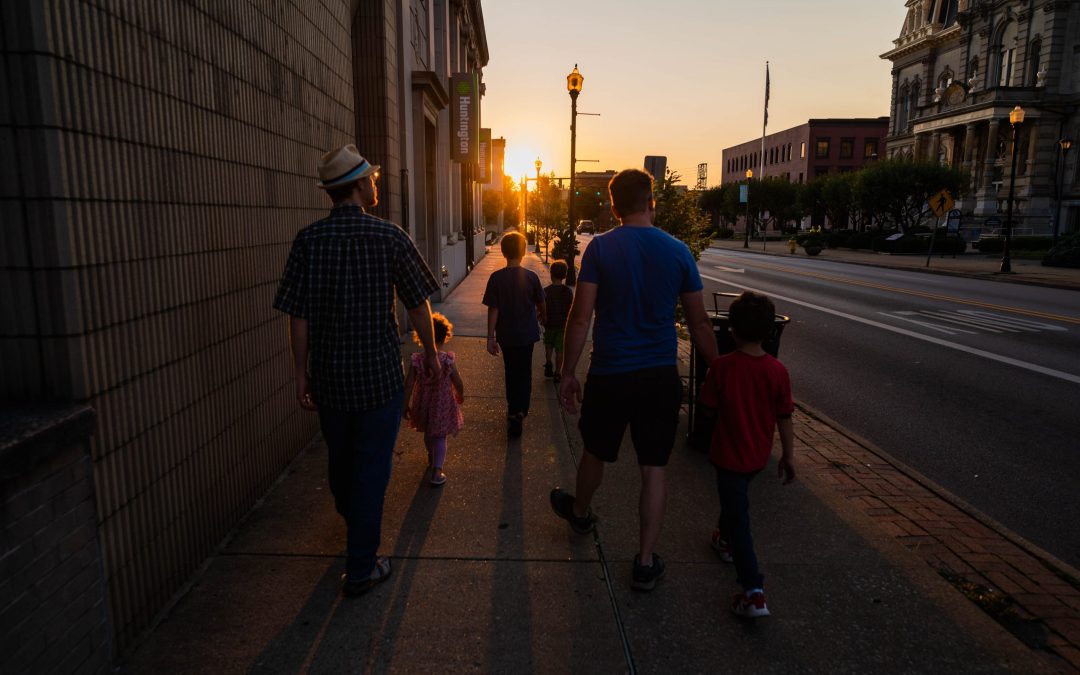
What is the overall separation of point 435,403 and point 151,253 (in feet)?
6.98

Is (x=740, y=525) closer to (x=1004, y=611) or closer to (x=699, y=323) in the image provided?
(x=699, y=323)

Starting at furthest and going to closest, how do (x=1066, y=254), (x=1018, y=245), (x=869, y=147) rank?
(x=869, y=147) < (x=1018, y=245) < (x=1066, y=254)

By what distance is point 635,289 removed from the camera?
11.3 ft

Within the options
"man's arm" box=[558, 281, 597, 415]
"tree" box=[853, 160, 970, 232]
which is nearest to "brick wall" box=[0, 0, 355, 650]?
"man's arm" box=[558, 281, 597, 415]

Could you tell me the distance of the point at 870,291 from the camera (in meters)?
19.8

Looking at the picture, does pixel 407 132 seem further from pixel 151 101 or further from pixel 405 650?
pixel 405 650

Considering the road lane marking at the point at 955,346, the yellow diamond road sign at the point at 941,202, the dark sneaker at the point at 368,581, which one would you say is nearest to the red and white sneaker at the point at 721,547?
the dark sneaker at the point at 368,581

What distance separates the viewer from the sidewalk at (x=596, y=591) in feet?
9.93

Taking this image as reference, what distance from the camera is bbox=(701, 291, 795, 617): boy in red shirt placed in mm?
3305

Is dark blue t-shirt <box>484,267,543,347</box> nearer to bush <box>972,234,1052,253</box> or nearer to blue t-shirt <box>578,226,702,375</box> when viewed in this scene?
blue t-shirt <box>578,226,702,375</box>

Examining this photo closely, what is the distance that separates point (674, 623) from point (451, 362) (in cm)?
231

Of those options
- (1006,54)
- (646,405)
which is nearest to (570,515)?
(646,405)

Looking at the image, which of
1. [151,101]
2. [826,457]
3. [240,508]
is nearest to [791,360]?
[826,457]

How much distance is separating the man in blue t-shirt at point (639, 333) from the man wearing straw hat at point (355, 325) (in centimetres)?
85
